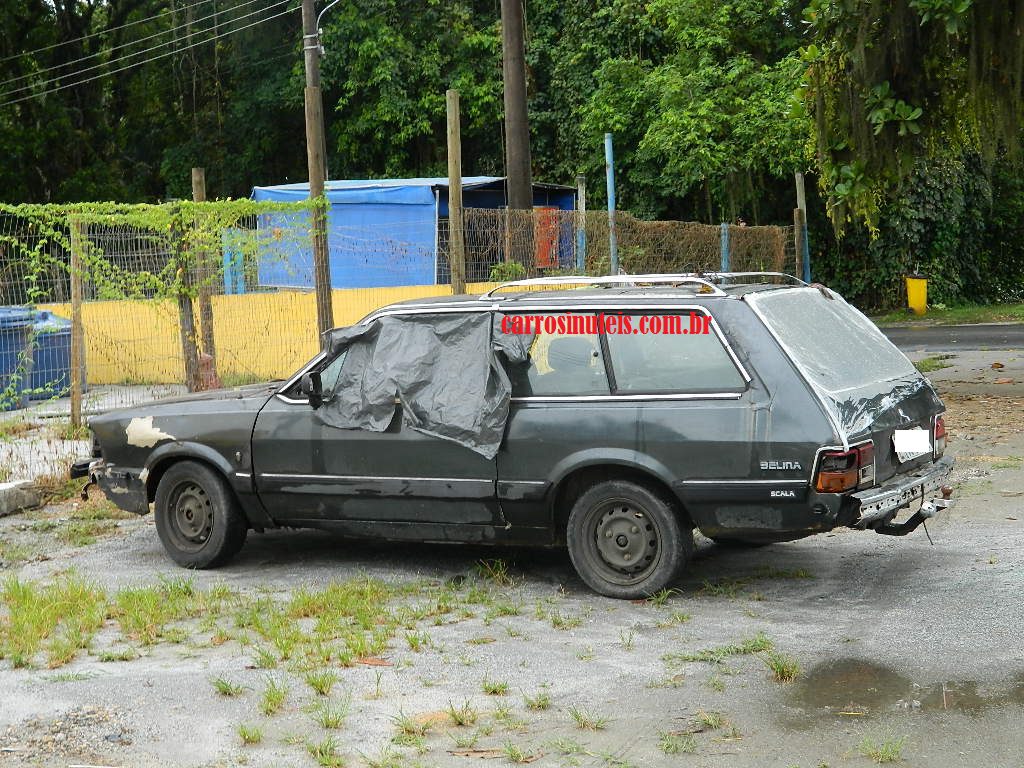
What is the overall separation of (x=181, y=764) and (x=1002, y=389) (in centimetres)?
1177

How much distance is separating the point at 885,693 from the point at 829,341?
7.68 ft

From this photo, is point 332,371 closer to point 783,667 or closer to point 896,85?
point 783,667

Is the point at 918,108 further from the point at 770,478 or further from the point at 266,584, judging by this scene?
the point at 266,584

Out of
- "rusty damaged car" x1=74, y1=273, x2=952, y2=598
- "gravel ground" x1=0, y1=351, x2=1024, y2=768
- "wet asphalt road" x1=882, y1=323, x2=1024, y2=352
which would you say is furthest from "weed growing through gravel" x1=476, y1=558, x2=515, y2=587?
"wet asphalt road" x1=882, y1=323, x2=1024, y2=352

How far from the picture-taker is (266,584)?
24.5ft

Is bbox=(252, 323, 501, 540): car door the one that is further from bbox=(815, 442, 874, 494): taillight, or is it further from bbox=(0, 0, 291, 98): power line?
bbox=(0, 0, 291, 98): power line

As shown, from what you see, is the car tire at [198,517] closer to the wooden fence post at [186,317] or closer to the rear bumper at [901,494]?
the rear bumper at [901,494]

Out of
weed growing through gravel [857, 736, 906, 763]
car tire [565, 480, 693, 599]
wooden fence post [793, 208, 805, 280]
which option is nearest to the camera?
weed growing through gravel [857, 736, 906, 763]

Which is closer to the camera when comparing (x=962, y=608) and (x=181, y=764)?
(x=181, y=764)

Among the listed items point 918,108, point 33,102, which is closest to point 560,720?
point 918,108

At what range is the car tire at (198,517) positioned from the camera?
7816mm

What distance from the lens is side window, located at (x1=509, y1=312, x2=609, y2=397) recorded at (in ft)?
22.9

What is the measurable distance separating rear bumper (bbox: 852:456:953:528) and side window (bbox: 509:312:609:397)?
1.44 metres

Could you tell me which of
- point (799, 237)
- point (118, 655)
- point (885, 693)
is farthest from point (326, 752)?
point (799, 237)
